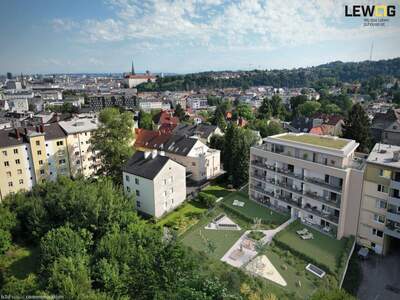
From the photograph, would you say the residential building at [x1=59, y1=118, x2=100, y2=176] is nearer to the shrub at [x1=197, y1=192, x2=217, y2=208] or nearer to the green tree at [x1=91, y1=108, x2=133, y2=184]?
the green tree at [x1=91, y1=108, x2=133, y2=184]

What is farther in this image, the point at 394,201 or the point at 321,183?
the point at 321,183

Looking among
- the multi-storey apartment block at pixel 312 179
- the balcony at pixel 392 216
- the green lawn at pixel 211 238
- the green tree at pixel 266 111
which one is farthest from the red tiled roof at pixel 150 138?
the green tree at pixel 266 111

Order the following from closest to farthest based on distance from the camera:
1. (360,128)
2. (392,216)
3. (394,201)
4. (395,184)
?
(395,184) < (394,201) < (392,216) < (360,128)

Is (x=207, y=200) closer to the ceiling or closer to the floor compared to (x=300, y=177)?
closer to the floor

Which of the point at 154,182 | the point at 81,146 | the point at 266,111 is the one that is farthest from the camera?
the point at 266,111

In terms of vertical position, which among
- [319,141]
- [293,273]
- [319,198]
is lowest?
[293,273]

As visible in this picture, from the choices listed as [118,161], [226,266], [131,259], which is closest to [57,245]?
[131,259]

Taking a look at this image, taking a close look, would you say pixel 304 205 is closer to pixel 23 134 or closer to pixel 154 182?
pixel 154 182

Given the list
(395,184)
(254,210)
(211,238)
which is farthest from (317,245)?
(211,238)

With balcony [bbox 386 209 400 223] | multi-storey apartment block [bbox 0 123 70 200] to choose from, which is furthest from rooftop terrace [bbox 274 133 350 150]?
multi-storey apartment block [bbox 0 123 70 200]

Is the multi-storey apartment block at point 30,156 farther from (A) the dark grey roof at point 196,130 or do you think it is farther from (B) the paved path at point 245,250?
(B) the paved path at point 245,250
